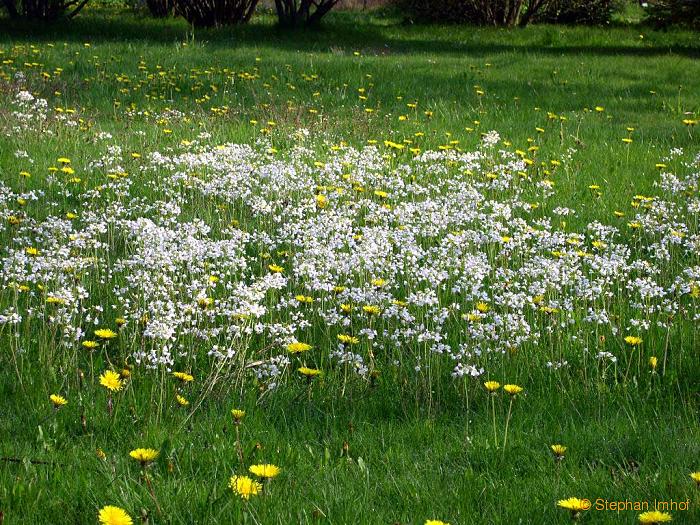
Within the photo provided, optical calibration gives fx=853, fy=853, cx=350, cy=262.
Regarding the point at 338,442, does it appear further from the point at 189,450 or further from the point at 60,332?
the point at 60,332

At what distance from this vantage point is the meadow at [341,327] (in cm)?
259

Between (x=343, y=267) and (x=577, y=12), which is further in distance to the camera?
(x=577, y=12)

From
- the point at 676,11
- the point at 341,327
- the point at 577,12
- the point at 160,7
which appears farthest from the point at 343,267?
the point at 577,12

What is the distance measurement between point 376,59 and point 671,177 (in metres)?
7.98

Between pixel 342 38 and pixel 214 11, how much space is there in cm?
300

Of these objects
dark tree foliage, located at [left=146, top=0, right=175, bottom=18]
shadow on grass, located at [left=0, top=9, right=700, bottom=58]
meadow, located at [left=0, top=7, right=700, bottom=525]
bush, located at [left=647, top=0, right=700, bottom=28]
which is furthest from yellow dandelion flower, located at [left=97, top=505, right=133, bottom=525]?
dark tree foliage, located at [left=146, top=0, right=175, bottom=18]

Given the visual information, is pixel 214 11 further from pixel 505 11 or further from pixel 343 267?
pixel 343 267

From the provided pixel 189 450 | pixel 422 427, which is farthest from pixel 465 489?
pixel 189 450

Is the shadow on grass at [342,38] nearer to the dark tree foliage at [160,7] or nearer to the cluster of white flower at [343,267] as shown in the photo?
the dark tree foliage at [160,7]

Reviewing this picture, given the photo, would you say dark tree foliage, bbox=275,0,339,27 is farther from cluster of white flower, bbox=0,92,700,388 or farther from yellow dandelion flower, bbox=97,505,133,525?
yellow dandelion flower, bbox=97,505,133,525

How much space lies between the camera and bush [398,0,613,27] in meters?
20.3

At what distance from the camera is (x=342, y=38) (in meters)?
17.0

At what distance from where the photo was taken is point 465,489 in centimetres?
262

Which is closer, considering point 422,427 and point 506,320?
point 422,427
